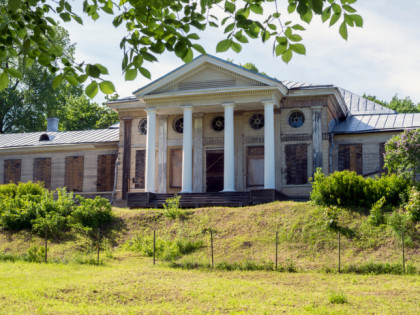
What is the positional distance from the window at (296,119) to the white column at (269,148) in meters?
2.10

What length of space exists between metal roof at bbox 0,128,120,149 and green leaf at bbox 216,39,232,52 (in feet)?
97.3

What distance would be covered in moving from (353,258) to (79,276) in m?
8.73

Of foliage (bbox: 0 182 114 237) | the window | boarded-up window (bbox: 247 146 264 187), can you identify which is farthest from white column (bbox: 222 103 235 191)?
foliage (bbox: 0 182 114 237)

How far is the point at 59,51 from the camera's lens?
674cm

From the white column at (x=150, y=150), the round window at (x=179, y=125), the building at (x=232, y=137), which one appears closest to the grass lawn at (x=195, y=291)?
the building at (x=232, y=137)

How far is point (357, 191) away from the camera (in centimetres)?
2289

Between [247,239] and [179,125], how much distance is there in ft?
44.8

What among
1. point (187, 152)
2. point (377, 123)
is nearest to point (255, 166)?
point (187, 152)

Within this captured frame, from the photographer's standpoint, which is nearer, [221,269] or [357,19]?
[357,19]

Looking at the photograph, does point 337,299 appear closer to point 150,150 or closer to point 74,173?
point 150,150

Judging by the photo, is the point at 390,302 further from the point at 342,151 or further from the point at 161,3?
the point at 342,151

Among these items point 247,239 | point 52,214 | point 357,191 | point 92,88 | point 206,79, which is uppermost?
point 206,79

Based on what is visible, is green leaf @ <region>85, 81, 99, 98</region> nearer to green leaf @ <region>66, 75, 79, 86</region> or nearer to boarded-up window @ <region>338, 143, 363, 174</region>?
green leaf @ <region>66, 75, 79, 86</region>

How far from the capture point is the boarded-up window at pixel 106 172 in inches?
1401
